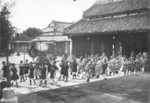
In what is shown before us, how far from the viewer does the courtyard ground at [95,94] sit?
922cm

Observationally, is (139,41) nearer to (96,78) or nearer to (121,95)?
(96,78)

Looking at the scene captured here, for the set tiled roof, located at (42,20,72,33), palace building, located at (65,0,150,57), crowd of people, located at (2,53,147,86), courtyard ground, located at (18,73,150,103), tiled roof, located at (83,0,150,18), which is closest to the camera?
courtyard ground, located at (18,73,150,103)

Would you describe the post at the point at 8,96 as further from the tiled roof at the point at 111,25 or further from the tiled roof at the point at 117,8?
the tiled roof at the point at 117,8

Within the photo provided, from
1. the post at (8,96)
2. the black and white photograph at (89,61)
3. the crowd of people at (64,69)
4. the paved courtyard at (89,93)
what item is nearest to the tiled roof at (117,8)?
the black and white photograph at (89,61)

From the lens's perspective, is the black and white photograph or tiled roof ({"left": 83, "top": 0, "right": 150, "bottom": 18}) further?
tiled roof ({"left": 83, "top": 0, "right": 150, "bottom": 18})

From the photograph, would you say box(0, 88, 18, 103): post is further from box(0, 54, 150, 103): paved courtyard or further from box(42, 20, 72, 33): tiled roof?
box(42, 20, 72, 33): tiled roof

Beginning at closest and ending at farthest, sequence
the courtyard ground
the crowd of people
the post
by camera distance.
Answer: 1. the post
2. the courtyard ground
3. the crowd of people

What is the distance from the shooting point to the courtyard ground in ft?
30.2

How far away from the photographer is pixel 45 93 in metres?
10.2

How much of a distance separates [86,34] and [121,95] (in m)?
17.9

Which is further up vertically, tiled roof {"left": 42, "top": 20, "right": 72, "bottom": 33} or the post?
tiled roof {"left": 42, "top": 20, "right": 72, "bottom": 33}

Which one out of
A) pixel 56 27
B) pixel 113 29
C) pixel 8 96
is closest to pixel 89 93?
pixel 8 96

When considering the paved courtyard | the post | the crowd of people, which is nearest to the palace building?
the crowd of people

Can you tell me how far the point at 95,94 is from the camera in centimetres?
1023
